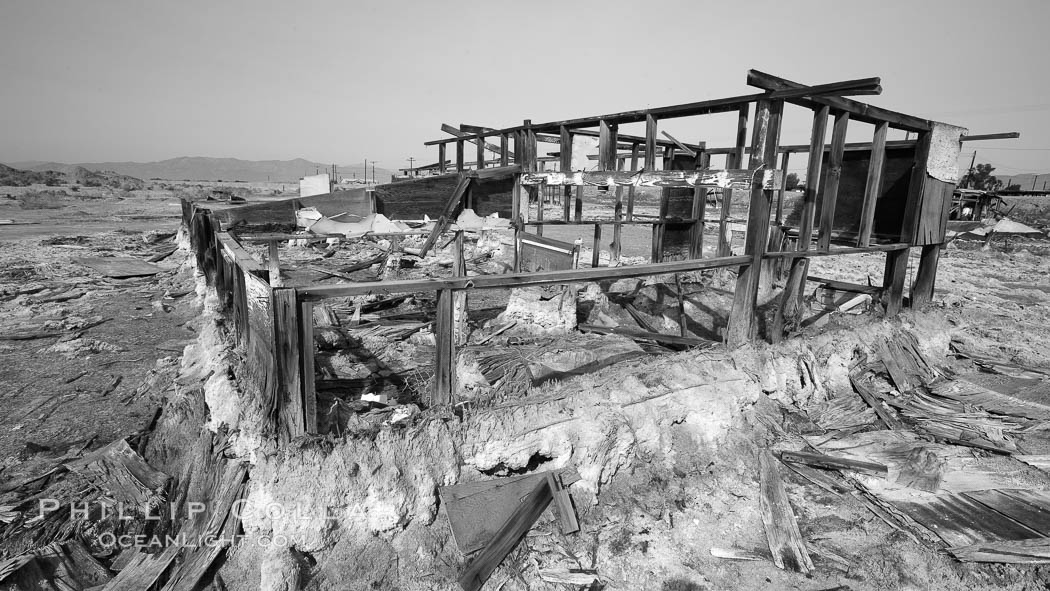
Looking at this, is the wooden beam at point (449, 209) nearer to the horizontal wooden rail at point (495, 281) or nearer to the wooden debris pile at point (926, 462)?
the horizontal wooden rail at point (495, 281)

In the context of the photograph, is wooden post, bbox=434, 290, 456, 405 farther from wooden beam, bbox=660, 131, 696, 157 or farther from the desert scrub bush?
the desert scrub bush

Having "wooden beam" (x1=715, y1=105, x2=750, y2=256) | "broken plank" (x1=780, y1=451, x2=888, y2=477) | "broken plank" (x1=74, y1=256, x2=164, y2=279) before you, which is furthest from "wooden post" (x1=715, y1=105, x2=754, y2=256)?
"broken plank" (x1=74, y1=256, x2=164, y2=279)

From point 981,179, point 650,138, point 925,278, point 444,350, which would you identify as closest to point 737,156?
point 650,138

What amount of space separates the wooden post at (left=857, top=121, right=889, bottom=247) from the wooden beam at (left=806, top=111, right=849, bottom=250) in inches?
27.6

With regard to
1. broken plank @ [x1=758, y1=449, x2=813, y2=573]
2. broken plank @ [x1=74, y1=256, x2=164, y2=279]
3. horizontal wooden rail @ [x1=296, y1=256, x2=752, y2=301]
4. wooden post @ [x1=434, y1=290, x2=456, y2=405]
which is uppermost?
horizontal wooden rail @ [x1=296, y1=256, x2=752, y2=301]

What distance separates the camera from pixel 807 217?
232 inches

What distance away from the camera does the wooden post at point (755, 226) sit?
5043 millimetres

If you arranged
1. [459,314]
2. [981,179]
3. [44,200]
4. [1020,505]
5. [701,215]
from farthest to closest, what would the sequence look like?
[981,179] < [44,200] < [701,215] < [459,314] < [1020,505]

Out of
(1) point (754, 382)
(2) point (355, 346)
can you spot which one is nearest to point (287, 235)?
(2) point (355, 346)

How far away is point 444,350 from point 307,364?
1022mm

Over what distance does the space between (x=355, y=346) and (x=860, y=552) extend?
6314mm

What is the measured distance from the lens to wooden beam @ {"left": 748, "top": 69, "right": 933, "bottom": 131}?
4781 millimetres

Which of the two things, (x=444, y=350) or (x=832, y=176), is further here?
(x=832, y=176)

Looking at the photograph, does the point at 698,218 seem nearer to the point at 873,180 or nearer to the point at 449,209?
the point at 873,180
